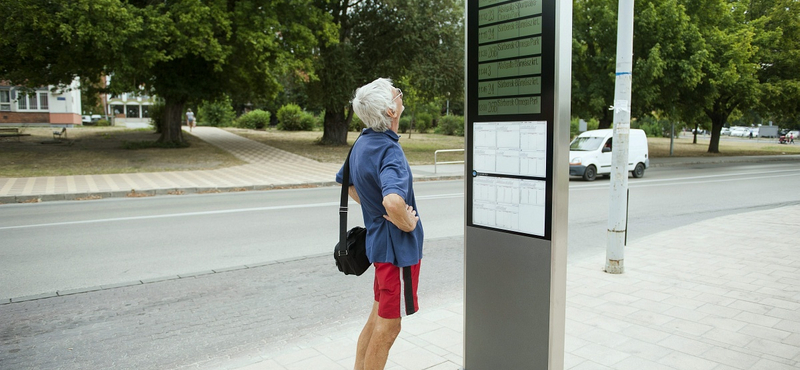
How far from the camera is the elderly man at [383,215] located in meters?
2.84

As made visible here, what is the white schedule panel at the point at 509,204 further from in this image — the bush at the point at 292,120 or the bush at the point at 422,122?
the bush at the point at 422,122

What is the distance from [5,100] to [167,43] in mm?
40262

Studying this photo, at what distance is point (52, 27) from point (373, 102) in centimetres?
1764

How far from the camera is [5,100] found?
4916 cm

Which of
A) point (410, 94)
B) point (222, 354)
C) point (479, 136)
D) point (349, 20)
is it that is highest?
point (349, 20)

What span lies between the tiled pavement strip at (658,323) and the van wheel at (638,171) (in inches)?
534

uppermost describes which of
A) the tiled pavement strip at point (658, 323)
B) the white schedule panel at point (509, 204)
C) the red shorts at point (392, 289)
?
the white schedule panel at point (509, 204)

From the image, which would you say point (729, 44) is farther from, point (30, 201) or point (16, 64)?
point (16, 64)

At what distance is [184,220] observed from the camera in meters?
9.66

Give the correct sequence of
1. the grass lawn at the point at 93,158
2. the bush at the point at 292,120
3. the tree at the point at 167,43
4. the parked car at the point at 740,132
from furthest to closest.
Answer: the parked car at the point at 740,132
the bush at the point at 292,120
the grass lawn at the point at 93,158
the tree at the point at 167,43

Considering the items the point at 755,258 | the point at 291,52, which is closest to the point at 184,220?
the point at 755,258

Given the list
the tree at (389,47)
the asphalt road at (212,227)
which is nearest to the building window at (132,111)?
the tree at (389,47)

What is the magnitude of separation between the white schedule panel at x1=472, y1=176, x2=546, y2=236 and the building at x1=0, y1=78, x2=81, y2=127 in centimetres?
5455

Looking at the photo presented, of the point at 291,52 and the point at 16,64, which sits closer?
the point at 16,64
